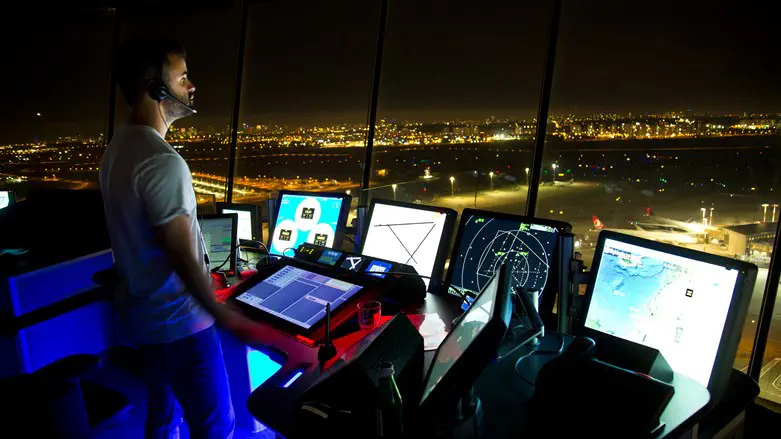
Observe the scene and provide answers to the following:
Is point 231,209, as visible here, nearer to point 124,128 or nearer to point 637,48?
point 124,128

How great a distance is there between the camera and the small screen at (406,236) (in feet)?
6.69

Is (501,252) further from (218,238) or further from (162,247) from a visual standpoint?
(218,238)

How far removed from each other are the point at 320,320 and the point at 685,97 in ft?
8.47

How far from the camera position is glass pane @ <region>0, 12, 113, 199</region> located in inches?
227

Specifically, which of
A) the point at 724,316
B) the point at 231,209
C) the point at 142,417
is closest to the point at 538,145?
the point at 724,316

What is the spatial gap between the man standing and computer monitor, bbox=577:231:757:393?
117 centimetres

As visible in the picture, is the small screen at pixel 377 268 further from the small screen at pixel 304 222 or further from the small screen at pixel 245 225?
the small screen at pixel 245 225

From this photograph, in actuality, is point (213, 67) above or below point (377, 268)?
above

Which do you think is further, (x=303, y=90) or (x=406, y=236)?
(x=303, y=90)

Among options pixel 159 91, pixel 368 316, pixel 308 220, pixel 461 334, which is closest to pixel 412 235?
pixel 368 316

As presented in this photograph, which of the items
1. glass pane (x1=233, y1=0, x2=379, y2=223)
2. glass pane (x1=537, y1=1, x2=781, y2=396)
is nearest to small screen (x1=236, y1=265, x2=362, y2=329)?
glass pane (x1=537, y1=1, x2=781, y2=396)

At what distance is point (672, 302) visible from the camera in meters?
1.27

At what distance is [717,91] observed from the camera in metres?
3.04

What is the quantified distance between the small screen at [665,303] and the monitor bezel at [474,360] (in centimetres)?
69
